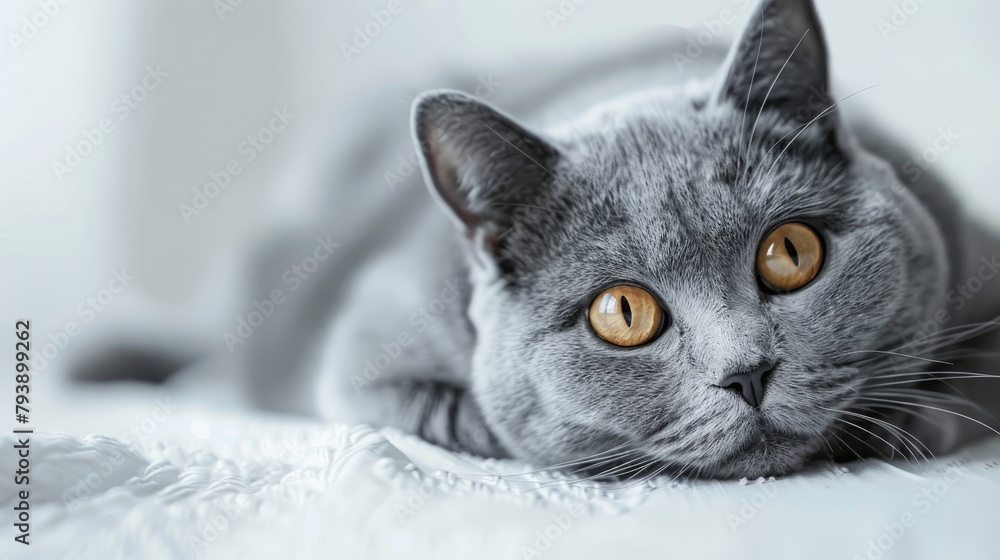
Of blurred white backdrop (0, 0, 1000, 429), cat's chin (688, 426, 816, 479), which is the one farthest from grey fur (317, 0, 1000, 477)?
blurred white backdrop (0, 0, 1000, 429)

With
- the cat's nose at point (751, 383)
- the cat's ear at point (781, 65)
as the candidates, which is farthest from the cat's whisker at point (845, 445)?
the cat's ear at point (781, 65)

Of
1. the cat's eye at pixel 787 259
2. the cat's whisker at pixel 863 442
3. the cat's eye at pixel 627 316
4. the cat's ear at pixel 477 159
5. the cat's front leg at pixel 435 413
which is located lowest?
the cat's front leg at pixel 435 413

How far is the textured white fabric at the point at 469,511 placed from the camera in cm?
64

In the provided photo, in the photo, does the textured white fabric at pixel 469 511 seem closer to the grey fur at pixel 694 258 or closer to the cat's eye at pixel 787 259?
the grey fur at pixel 694 258

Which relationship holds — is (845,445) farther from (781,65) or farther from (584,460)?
(781,65)

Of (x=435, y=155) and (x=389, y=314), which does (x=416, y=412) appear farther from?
(x=435, y=155)

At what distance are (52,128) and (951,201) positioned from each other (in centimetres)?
125

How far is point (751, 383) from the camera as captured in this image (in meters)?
0.73

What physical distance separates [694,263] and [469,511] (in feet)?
1.19

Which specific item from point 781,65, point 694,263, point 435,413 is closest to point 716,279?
point 694,263

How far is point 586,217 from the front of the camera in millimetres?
873

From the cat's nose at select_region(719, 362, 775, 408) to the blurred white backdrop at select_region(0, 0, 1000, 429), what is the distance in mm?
509

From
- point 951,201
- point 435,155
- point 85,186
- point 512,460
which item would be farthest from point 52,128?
point 951,201

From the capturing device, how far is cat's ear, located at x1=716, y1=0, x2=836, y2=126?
2.76ft
